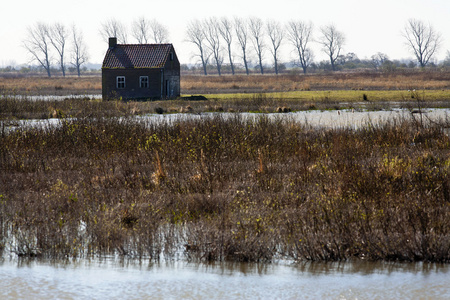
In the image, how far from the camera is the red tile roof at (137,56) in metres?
47.4

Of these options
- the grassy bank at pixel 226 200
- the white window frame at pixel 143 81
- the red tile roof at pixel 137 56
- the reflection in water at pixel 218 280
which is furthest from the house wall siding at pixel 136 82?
the reflection in water at pixel 218 280

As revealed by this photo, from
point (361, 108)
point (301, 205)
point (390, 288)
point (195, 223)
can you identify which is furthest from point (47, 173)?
point (361, 108)

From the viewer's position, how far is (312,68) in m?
133

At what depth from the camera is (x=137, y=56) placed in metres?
48.3

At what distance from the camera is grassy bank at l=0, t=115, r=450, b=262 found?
286 inches

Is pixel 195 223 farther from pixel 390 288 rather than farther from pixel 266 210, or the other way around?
pixel 390 288

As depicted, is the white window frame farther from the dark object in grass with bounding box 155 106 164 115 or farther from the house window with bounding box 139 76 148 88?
the dark object in grass with bounding box 155 106 164 115

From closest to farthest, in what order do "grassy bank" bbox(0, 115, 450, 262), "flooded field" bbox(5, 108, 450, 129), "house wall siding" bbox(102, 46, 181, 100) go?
"grassy bank" bbox(0, 115, 450, 262), "flooded field" bbox(5, 108, 450, 129), "house wall siding" bbox(102, 46, 181, 100)

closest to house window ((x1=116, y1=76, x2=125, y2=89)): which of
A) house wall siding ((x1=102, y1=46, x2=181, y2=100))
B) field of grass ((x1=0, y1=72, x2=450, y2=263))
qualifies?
house wall siding ((x1=102, y1=46, x2=181, y2=100))

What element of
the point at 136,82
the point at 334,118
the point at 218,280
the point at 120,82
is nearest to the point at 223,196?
the point at 218,280

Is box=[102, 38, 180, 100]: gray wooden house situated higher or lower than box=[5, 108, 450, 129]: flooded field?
higher

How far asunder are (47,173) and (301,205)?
6450 mm

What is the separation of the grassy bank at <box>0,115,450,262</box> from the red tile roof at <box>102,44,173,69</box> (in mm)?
32631

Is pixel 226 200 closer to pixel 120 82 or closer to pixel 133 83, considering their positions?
pixel 133 83
